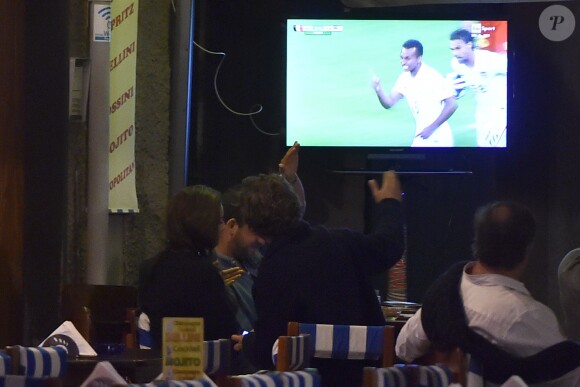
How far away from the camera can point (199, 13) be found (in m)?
5.71

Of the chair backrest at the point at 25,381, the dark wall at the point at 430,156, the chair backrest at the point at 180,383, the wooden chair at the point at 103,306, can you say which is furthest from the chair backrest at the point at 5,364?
the dark wall at the point at 430,156

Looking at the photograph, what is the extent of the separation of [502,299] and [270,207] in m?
0.92

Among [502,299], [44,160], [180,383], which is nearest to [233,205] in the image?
→ [44,160]

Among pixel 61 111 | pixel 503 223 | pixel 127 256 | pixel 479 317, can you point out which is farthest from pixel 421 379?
pixel 127 256

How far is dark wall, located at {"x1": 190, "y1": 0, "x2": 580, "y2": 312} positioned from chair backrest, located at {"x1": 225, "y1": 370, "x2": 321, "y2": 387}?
3.17 meters

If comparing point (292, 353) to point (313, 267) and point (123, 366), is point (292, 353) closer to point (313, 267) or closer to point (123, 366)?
point (313, 267)

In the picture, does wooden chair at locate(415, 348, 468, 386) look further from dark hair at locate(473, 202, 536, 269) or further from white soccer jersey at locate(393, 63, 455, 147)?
white soccer jersey at locate(393, 63, 455, 147)

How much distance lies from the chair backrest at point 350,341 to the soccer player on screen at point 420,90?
227 centimetres

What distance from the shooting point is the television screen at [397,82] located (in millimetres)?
5375

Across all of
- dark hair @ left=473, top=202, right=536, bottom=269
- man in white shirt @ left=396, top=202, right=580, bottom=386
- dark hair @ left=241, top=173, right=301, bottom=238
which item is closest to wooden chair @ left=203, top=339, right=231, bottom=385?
man in white shirt @ left=396, top=202, right=580, bottom=386

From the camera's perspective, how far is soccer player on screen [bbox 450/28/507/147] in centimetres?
538

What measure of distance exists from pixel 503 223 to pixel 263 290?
799mm

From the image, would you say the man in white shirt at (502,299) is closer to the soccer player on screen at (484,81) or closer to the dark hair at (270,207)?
the dark hair at (270,207)

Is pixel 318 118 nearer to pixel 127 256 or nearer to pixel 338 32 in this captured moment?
pixel 338 32
